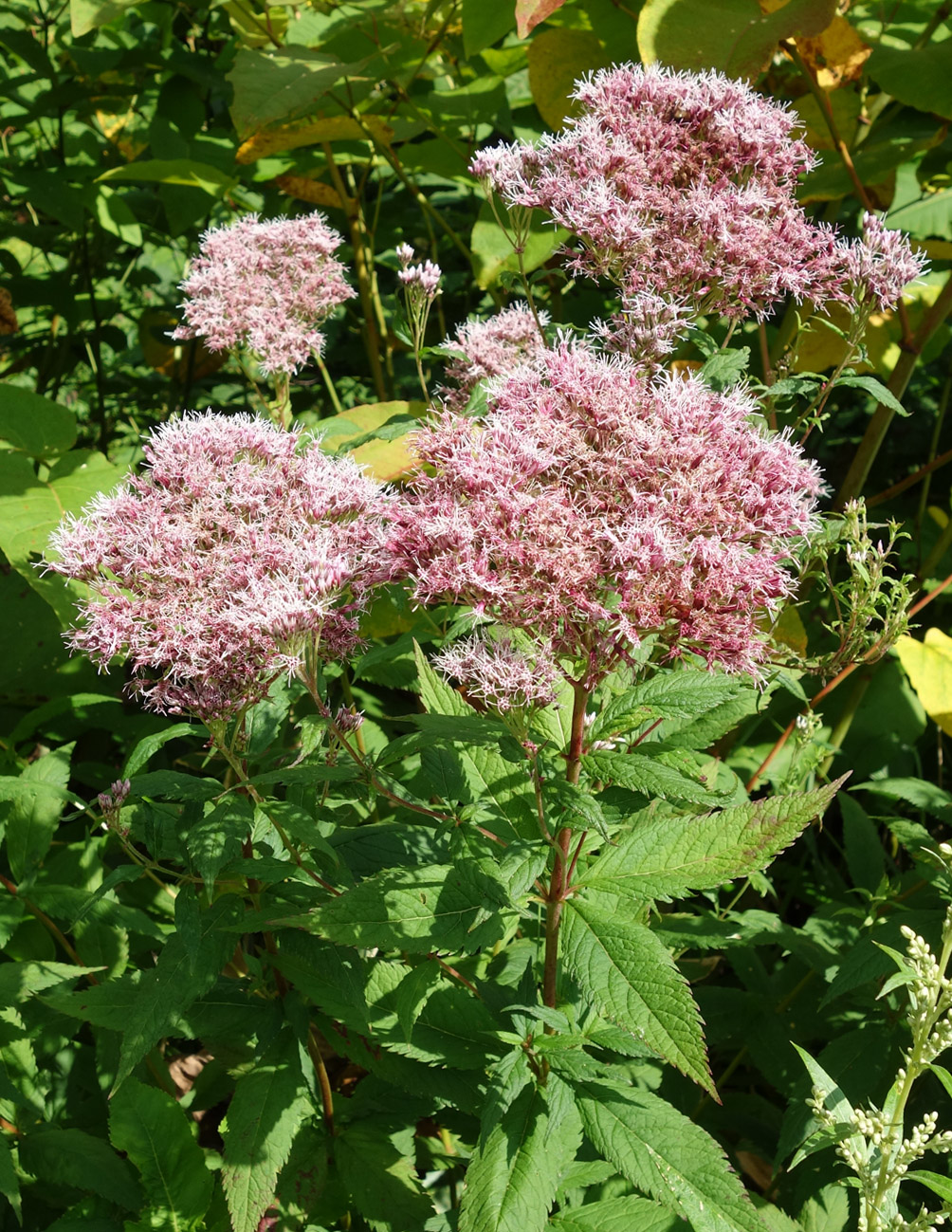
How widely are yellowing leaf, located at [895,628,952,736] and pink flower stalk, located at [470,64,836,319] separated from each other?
1126 mm

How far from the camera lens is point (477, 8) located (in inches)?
119

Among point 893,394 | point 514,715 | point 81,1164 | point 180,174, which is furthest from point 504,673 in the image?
point 180,174

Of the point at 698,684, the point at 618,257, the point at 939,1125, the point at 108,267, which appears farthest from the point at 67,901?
the point at 108,267

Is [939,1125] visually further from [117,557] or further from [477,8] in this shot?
[477,8]

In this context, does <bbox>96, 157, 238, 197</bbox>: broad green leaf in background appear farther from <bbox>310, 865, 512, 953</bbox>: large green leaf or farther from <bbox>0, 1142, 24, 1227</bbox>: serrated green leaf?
<bbox>0, 1142, 24, 1227</bbox>: serrated green leaf

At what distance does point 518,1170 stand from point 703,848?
2.02ft

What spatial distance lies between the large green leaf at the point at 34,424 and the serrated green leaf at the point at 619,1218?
2.38 metres

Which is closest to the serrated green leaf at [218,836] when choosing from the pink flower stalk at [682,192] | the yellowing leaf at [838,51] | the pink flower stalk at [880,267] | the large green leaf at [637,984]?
the large green leaf at [637,984]

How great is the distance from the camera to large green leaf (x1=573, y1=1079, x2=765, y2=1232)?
1.67 meters

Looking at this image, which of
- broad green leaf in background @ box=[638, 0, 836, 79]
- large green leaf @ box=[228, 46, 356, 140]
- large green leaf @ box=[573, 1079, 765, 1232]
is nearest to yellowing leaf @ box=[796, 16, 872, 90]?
broad green leaf in background @ box=[638, 0, 836, 79]

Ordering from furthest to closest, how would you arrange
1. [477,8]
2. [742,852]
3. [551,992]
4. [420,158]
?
1. [420,158]
2. [477,8]
3. [551,992]
4. [742,852]

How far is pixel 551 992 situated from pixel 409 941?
0.37 m

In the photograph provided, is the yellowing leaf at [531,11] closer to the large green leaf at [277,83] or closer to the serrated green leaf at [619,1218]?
the large green leaf at [277,83]

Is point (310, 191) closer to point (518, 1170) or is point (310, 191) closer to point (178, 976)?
point (178, 976)
